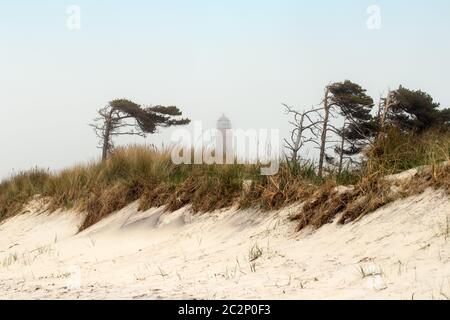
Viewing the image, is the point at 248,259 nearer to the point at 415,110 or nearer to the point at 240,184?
the point at 240,184

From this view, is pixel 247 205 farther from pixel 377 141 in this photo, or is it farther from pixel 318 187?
pixel 377 141

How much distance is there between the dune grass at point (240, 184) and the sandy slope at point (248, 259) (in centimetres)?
28

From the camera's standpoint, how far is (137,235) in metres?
9.87

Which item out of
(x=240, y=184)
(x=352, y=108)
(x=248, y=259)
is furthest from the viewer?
(x=352, y=108)

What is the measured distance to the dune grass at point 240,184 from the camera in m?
7.14

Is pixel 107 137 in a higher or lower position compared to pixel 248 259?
lower

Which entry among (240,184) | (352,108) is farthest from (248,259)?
(352,108)

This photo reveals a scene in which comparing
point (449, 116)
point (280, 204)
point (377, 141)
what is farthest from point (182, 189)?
point (449, 116)

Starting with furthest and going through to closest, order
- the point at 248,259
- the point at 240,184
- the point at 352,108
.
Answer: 1. the point at 352,108
2. the point at 240,184
3. the point at 248,259

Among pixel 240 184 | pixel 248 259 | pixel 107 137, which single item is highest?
pixel 240 184

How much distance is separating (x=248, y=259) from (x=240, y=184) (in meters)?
2.81

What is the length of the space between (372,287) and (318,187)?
3588 mm

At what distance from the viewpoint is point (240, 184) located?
9.23 m

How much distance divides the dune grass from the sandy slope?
279mm
